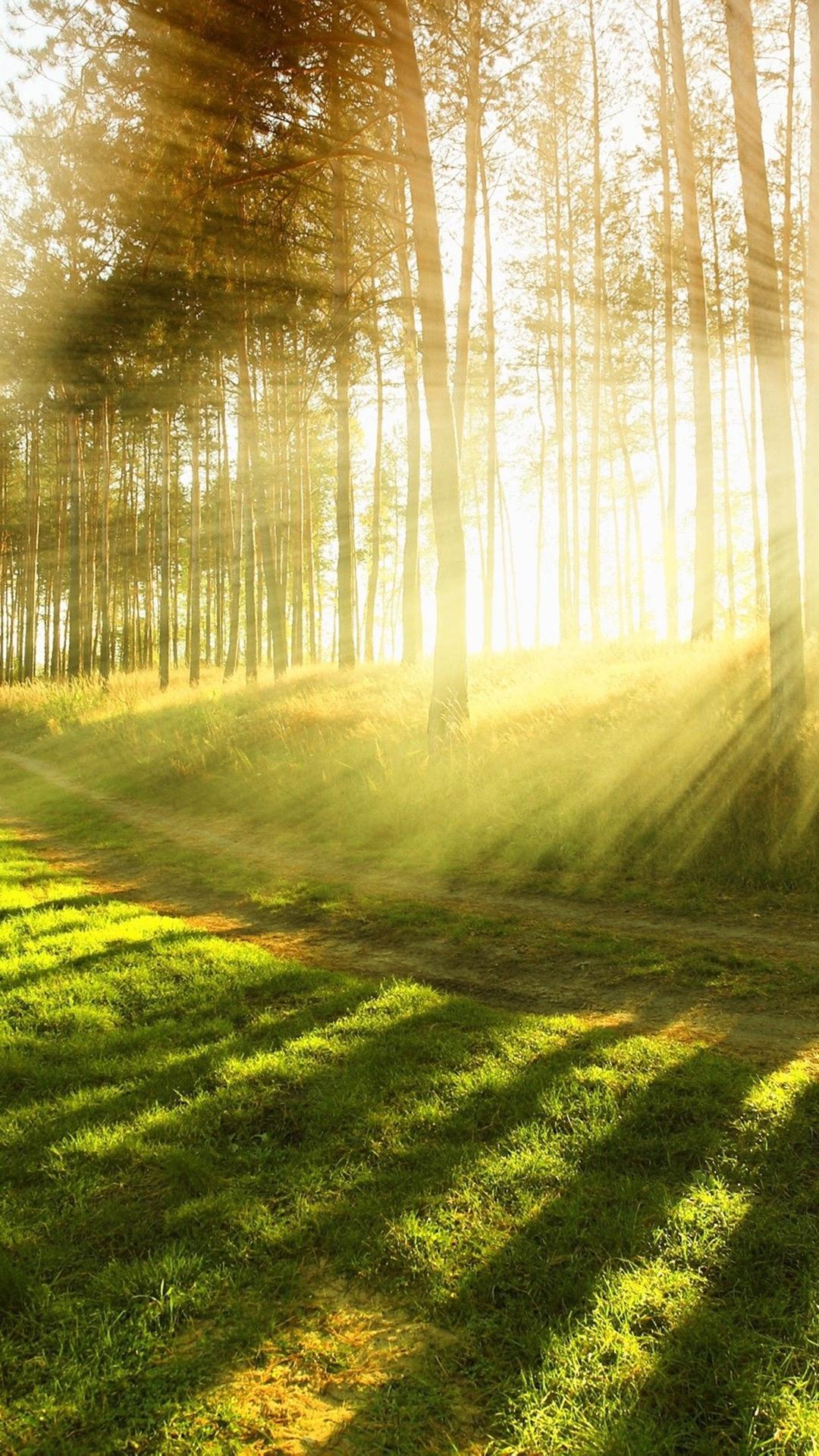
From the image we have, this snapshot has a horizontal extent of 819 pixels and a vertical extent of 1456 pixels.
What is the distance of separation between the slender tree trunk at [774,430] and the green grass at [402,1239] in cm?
540

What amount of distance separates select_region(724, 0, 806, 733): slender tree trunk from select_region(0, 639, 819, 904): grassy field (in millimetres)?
521

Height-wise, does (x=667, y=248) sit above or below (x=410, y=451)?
above

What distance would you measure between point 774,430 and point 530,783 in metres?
4.71

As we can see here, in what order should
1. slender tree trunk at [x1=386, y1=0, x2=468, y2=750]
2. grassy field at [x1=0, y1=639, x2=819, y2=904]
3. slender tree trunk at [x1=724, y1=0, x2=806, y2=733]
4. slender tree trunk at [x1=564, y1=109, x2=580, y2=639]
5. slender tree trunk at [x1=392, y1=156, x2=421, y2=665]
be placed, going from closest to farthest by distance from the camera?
grassy field at [x1=0, y1=639, x2=819, y2=904] < slender tree trunk at [x1=724, y1=0, x2=806, y2=733] < slender tree trunk at [x1=386, y1=0, x2=468, y2=750] < slender tree trunk at [x1=392, y1=156, x2=421, y2=665] < slender tree trunk at [x1=564, y1=109, x2=580, y2=639]

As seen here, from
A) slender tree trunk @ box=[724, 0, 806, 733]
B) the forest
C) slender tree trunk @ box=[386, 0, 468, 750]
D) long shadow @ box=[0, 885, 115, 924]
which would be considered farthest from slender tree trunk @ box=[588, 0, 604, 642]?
long shadow @ box=[0, 885, 115, 924]

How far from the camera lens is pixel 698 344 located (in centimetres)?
1473

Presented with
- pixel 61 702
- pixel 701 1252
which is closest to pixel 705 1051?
pixel 701 1252

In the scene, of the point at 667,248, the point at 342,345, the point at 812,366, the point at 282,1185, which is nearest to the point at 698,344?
the point at 812,366

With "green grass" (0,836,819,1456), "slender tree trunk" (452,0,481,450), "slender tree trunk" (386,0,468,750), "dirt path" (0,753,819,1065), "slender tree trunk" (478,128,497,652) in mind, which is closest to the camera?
"green grass" (0,836,819,1456)

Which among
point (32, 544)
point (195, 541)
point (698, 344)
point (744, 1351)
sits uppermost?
point (32, 544)

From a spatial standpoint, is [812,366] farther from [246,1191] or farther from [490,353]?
[246,1191]

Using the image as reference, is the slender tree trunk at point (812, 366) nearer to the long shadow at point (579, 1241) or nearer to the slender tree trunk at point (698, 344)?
the slender tree trunk at point (698, 344)

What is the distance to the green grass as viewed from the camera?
7.47 feet

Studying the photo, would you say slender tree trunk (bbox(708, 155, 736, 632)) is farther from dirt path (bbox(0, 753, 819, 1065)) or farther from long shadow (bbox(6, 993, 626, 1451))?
long shadow (bbox(6, 993, 626, 1451))
